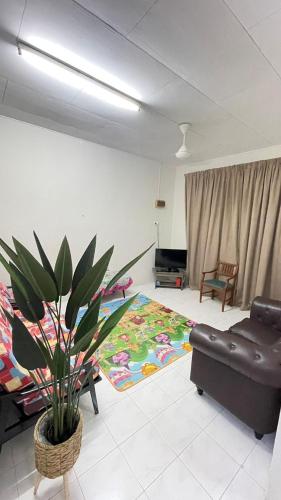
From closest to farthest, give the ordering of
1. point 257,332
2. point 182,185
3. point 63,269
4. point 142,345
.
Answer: point 63,269 < point 257,332 < point 142,345 < point 182,185

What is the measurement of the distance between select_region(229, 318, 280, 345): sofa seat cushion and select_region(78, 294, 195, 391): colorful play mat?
0.66 metres

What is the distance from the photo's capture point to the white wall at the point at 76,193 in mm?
2695

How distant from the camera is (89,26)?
50.4 inches

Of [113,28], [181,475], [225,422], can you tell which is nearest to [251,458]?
[225,422]

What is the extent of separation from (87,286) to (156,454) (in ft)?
4.14

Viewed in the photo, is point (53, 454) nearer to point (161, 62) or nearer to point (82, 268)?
point (82, 268)

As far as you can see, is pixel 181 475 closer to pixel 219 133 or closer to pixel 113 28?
pixel 113 28

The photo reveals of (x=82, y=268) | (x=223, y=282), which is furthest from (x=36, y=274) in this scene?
(x=223, y=282)

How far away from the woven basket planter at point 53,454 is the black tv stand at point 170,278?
334cm

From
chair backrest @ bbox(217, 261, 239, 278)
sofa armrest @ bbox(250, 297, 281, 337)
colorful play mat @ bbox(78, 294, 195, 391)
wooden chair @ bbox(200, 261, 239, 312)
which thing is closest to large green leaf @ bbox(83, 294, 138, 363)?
colorful play mat @ bbox(78, 294, 195, 391)

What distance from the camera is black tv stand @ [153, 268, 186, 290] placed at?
4.23 metres

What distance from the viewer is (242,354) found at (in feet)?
4.36

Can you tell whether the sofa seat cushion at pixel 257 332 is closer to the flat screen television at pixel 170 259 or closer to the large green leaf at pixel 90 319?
the large green leaf at pixel 90 319

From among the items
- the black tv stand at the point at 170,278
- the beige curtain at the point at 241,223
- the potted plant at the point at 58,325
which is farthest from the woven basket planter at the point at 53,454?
the black tv stand at the point at 170,278
